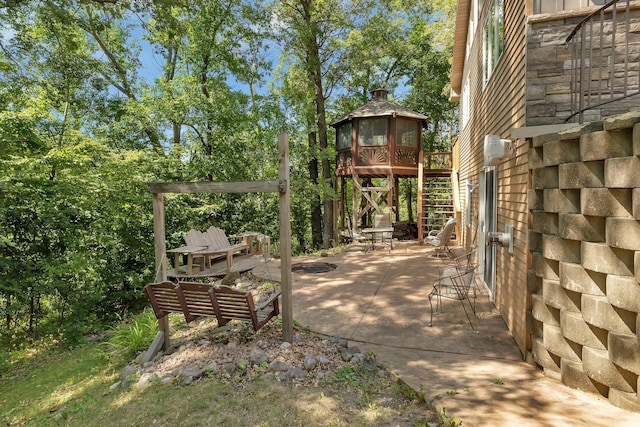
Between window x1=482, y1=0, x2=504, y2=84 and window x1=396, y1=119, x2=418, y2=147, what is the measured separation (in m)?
6.54

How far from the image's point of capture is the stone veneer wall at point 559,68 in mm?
3943

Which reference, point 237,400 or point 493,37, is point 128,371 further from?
point 493,37

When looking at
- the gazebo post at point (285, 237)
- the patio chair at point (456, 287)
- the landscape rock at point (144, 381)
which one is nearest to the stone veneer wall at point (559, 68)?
the patio chair at point (456, 287)

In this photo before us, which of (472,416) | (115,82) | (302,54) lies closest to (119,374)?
(472,416)

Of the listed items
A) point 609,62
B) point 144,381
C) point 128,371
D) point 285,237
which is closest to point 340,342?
point 285,237

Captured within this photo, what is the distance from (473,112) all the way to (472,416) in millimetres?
7955

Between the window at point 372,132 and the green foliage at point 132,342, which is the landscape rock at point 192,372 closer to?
the green foliage at point 132,342

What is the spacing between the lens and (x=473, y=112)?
920 cm

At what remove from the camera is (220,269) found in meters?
7.98

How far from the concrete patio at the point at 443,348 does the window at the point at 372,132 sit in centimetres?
705

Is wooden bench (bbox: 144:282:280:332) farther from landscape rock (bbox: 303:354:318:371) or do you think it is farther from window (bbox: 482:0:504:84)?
window (bbox: 482:0:504:84)

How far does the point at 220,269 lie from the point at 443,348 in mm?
5120

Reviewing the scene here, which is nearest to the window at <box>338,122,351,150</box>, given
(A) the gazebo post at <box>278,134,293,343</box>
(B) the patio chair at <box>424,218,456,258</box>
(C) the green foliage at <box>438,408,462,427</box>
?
(B) the patio chair at <box>424,218,456,258</box>

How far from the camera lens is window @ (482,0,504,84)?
5.82 metres
